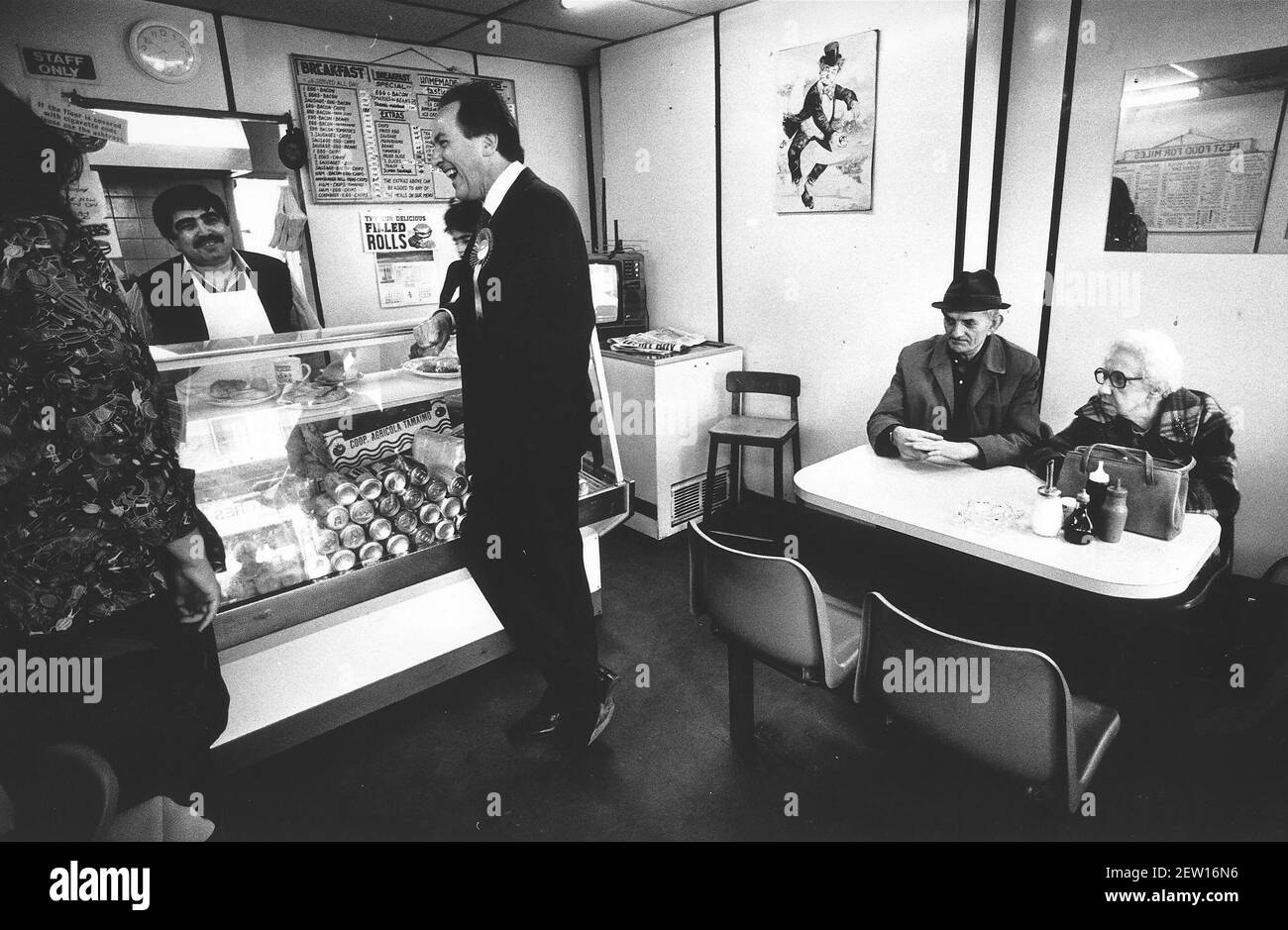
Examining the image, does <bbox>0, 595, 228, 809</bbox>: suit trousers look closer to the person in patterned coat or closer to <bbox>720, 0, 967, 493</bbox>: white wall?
the person in patterned coat

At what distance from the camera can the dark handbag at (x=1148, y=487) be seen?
2.04 m

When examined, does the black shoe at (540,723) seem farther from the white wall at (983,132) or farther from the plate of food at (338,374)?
the white wall at (983,132)

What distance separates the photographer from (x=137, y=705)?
1.48 metres

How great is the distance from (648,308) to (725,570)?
3.73 metres

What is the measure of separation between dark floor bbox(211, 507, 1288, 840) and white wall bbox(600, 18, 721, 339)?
307 cm

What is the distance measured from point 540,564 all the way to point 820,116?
310cm

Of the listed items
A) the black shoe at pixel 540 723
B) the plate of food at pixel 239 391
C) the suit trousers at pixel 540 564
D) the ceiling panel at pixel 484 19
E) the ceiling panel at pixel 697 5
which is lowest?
the black shoe at pixel 540 723

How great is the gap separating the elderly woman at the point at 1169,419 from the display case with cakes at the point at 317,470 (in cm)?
189

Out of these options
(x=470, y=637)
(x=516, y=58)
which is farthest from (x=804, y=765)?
(x=516, y=58)

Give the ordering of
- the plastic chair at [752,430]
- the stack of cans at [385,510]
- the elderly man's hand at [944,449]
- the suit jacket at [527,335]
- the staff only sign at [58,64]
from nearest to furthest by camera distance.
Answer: the suit jacket at [527,335] < the stack of cans at [385,510] < the elderly man's hand at [944,449] < the staff only sign at [58,64] < the plastic chair at [752,430]

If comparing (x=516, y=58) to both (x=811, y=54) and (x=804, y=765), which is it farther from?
(x=804, y=765)

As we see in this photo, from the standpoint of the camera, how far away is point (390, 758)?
2.61m

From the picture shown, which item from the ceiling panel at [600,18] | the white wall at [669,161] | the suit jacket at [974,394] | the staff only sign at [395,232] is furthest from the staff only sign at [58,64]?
the suit jacket at [974,394]
